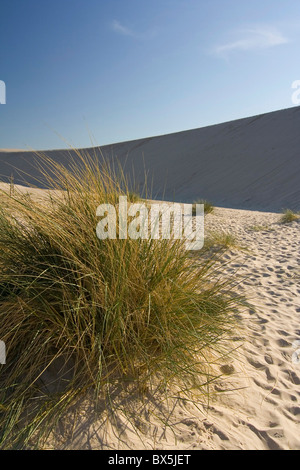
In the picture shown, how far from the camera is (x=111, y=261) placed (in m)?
1.82

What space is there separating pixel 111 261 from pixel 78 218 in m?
0.40

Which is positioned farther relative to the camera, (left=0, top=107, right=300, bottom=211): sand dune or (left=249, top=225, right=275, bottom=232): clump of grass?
(left=0, top=107, right=300, bottom=211): sand dune

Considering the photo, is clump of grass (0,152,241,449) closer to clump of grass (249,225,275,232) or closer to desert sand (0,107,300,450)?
desert sand (0,107,300,450)

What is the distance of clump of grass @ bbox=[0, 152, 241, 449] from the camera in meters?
1.64

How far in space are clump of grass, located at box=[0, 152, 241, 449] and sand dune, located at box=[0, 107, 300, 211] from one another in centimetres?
790

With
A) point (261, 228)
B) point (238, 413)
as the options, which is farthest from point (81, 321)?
point (261, 228)

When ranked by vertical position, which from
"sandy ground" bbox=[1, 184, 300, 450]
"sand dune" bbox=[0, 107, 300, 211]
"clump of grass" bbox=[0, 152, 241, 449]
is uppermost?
"sand dune" bbox=[0, 107, 300, 211]

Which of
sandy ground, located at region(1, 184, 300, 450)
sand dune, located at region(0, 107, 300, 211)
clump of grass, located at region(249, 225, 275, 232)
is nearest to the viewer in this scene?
sandy ground, located at region(1, 184, 300, 450)

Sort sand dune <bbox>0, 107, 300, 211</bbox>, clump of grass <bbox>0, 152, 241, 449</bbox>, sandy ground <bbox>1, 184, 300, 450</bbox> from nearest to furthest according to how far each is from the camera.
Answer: sandy ground <bbox>1, 184, 300, 450</bbox>
clump of grass <bbox>0, 152, 241, 449</bbox>
sand dune <bbox>0, 107, 300, 211</bbox>

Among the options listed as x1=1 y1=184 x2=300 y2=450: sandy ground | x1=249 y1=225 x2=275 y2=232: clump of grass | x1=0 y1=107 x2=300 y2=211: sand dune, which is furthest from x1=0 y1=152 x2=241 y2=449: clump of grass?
x1=0 y1=107 x2=300 y2=211: sand dune

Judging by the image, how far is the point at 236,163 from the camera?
61.7ft

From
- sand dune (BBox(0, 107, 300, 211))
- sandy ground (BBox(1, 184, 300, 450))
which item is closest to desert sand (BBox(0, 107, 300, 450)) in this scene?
sandy ground (BBox(1, 184, 300, 450))

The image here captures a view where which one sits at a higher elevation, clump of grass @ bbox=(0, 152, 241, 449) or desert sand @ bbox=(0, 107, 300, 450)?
clump of grass @ bbox=(0, 152, 241, 449)
